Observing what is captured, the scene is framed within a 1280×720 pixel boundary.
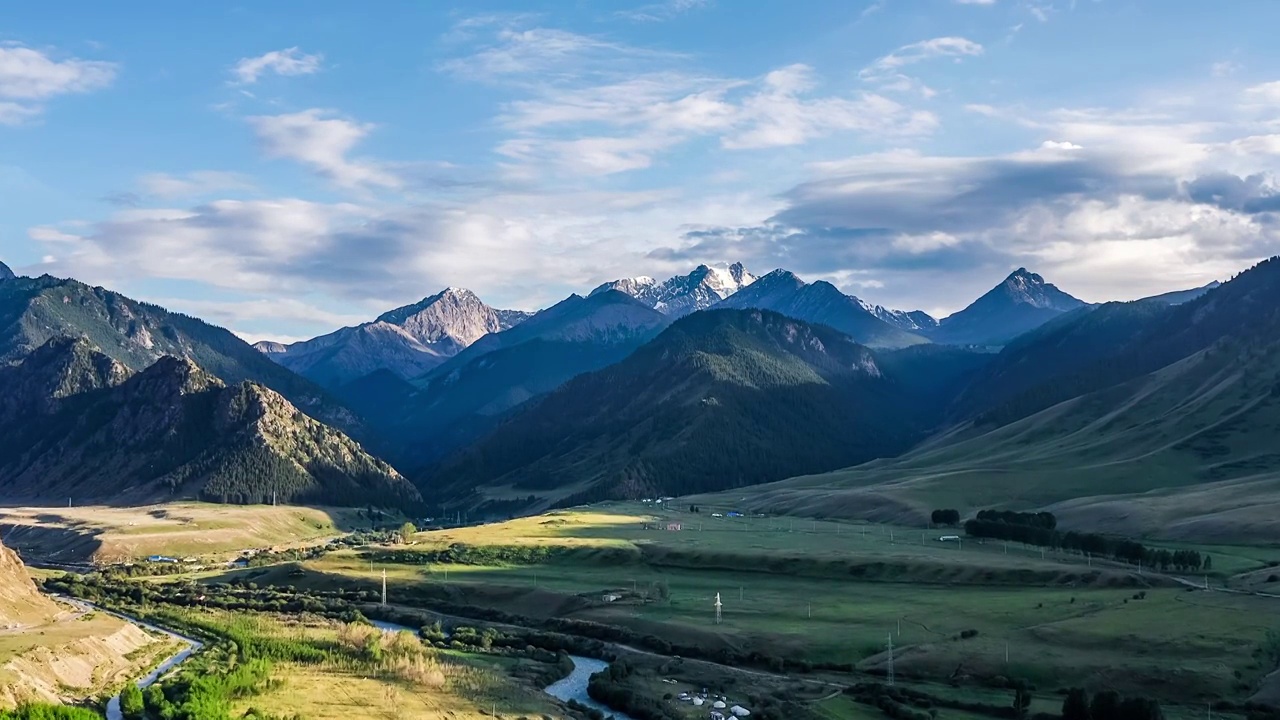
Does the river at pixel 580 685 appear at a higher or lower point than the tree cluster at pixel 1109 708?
lower

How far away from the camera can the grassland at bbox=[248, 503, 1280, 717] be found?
374 ft

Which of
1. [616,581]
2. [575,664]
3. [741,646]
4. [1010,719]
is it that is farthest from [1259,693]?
[616,581]

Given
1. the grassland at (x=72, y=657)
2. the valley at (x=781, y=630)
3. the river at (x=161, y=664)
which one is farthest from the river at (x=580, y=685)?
the grassland at (x=72, y=657)

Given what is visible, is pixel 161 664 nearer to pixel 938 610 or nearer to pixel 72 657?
pixel 72 657

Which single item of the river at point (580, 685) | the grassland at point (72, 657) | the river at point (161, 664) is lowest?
the river at point (580, 685)

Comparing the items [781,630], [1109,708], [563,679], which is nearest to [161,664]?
[563,679]

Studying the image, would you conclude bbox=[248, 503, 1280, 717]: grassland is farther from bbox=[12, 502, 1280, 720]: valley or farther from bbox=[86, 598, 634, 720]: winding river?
bbox=[86, 598, 634, 720]: winding river

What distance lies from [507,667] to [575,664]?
29.9 feet

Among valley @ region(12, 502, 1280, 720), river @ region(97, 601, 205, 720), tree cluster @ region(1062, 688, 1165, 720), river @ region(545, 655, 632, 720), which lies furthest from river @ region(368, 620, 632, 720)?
river @ region(97, 601, 205, 720)

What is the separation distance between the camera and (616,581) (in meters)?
187

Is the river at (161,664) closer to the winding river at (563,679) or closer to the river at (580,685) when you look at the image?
the winding river at (563,679)

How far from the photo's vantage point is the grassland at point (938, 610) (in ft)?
374

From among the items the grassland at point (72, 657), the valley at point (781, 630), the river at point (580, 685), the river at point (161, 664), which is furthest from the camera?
the river at point (580, 685)

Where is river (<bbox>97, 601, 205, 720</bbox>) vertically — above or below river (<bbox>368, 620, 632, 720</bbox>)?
above
